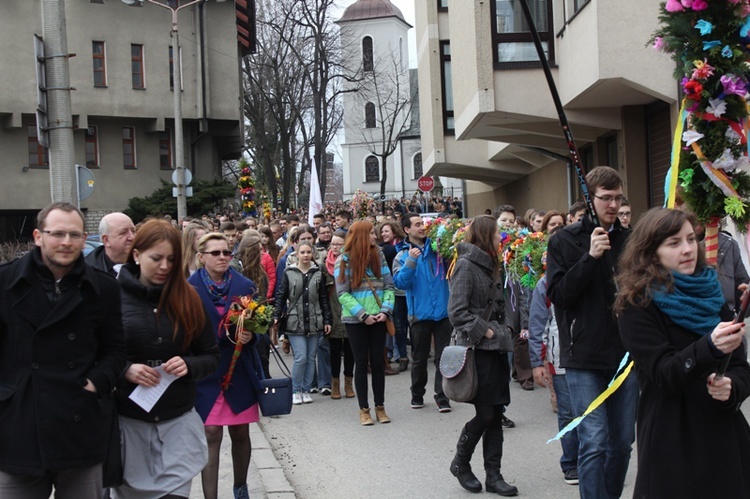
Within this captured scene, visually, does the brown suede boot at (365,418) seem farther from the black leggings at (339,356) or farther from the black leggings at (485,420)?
the black leggings at (485,420)

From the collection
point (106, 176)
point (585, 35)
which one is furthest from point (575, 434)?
point (106, 176)

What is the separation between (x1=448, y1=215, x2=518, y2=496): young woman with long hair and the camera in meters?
6.71

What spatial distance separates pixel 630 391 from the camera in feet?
17.9

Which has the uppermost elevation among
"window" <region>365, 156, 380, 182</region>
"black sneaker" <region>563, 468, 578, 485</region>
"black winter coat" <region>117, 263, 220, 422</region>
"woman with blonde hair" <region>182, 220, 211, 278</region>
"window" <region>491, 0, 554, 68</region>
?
"window" <region>365, 156, 380, 182</region>

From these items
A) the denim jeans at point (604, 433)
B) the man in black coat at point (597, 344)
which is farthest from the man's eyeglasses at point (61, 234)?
the denim jeans at point (604, 433)

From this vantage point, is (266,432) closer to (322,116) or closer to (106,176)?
(106,176)

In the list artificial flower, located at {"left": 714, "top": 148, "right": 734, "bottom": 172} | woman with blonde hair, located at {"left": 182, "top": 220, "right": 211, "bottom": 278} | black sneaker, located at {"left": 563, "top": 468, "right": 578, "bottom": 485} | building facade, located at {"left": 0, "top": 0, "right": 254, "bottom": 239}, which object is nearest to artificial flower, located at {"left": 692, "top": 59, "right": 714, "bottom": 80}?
artificial flower, located at {"left": 714, "top": 148, "right": 734, "bottom": 172}

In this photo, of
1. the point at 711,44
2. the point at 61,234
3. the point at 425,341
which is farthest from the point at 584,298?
the point at 425,341

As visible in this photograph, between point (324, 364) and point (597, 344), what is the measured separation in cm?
657

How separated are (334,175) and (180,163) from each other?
343 feet

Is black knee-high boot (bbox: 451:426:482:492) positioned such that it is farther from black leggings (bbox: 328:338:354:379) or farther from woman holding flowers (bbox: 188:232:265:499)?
black leggings (bbox: 328:338:354:379)

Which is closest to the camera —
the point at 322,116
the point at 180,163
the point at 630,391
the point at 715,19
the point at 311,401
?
the point at 715,19

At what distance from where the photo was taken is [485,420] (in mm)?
6672

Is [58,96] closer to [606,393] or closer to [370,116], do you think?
[606,393]
